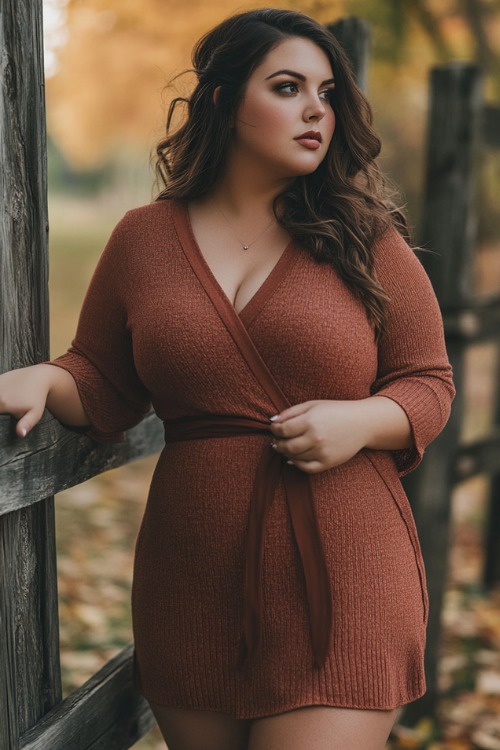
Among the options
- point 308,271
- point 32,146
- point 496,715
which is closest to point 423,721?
point 496,715

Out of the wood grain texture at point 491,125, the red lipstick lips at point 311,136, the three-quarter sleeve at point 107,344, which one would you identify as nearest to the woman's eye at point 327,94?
the red lipstick lips at point 311,136

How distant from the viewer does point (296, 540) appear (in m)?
1.92

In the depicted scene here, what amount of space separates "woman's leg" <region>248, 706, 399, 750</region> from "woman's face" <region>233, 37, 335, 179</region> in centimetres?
119

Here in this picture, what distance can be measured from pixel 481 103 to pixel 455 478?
1.54 m

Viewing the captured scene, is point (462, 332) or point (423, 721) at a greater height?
point (462, 332)

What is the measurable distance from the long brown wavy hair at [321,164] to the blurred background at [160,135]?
0.22 metres

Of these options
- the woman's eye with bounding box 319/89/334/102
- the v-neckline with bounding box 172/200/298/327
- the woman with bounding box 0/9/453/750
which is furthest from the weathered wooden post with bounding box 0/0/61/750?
the woman's eye with bounding box 319/89/334/102

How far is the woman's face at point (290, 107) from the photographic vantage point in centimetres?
201

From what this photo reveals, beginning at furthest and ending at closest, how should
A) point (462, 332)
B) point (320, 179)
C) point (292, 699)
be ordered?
1. point (462, 332)
2. point (320, 179)
3. point (292, 699)

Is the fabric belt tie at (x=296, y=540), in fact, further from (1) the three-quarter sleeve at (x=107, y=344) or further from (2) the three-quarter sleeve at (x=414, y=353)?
(1) the three-quarter sleeve at (x=107, y=344)

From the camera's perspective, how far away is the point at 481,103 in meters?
3.63

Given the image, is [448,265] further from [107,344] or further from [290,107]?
[107,344]

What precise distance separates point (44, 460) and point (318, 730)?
2.71 ft

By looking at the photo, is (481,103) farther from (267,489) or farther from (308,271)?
(267,489)
